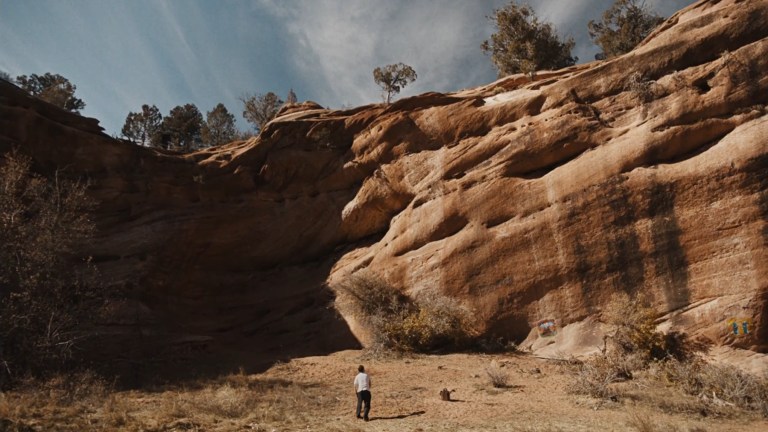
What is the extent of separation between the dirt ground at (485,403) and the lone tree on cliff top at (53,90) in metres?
37.2

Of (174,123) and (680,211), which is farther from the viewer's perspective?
(174,123)

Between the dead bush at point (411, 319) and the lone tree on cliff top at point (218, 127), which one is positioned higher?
the lone tree on cliff top at point (218, 127)

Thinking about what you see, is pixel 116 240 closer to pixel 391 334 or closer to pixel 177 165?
pixel 177 165

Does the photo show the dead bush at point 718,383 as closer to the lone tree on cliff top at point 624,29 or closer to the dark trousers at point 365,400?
the dark trousers at point 365,400

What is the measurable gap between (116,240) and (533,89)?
19306mm

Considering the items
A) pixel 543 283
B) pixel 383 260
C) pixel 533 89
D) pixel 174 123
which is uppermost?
pixel 174 123

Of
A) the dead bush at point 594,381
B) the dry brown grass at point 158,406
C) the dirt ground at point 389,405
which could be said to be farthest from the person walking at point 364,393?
the dead bush at point 594,381

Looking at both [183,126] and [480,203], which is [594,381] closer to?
[480,203]

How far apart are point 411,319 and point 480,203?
16.9ft

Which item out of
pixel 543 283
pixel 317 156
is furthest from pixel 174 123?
pixel 543 283

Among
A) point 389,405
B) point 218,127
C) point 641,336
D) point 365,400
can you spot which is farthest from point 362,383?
point 218,127

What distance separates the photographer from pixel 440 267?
20.2 metres

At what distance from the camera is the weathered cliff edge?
15859 millimetres

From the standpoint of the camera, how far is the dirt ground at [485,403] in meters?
11.4
